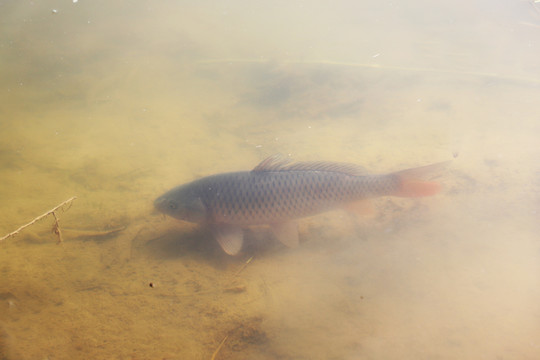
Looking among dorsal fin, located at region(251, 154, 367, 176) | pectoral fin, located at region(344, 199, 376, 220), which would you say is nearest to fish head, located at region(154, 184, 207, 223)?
dorsal fin, located at region(251, 154, 367, 176)

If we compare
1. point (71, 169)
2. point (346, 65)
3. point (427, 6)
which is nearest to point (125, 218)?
point (71, 169)

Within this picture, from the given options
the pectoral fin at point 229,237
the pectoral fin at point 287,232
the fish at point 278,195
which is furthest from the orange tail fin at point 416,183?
the pectoral fin at point 229,237

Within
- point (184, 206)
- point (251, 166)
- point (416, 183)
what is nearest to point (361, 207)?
point (416, 183)

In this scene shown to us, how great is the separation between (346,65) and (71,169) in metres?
5.22

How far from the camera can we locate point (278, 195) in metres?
2.83

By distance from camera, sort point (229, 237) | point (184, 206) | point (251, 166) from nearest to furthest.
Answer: point (229, 237), point (184, 206), point (251, 166)

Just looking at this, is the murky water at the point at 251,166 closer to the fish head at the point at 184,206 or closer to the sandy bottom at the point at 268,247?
the sandy bottom at the point at 268,247

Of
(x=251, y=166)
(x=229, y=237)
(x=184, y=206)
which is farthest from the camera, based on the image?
(x=251, y=166)

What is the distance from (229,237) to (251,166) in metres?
1.20

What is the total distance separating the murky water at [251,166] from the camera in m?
2.04

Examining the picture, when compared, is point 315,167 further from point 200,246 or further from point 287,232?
point 200,246

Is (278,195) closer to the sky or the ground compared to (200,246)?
closer to the sky

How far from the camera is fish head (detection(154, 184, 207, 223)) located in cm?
293

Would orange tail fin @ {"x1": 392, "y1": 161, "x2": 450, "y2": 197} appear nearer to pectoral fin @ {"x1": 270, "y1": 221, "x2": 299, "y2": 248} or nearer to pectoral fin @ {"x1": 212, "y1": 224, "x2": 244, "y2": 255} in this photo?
pectoral fin @ {"x1": 270, "y1": 221, "x2": 299, "y2": 248}
